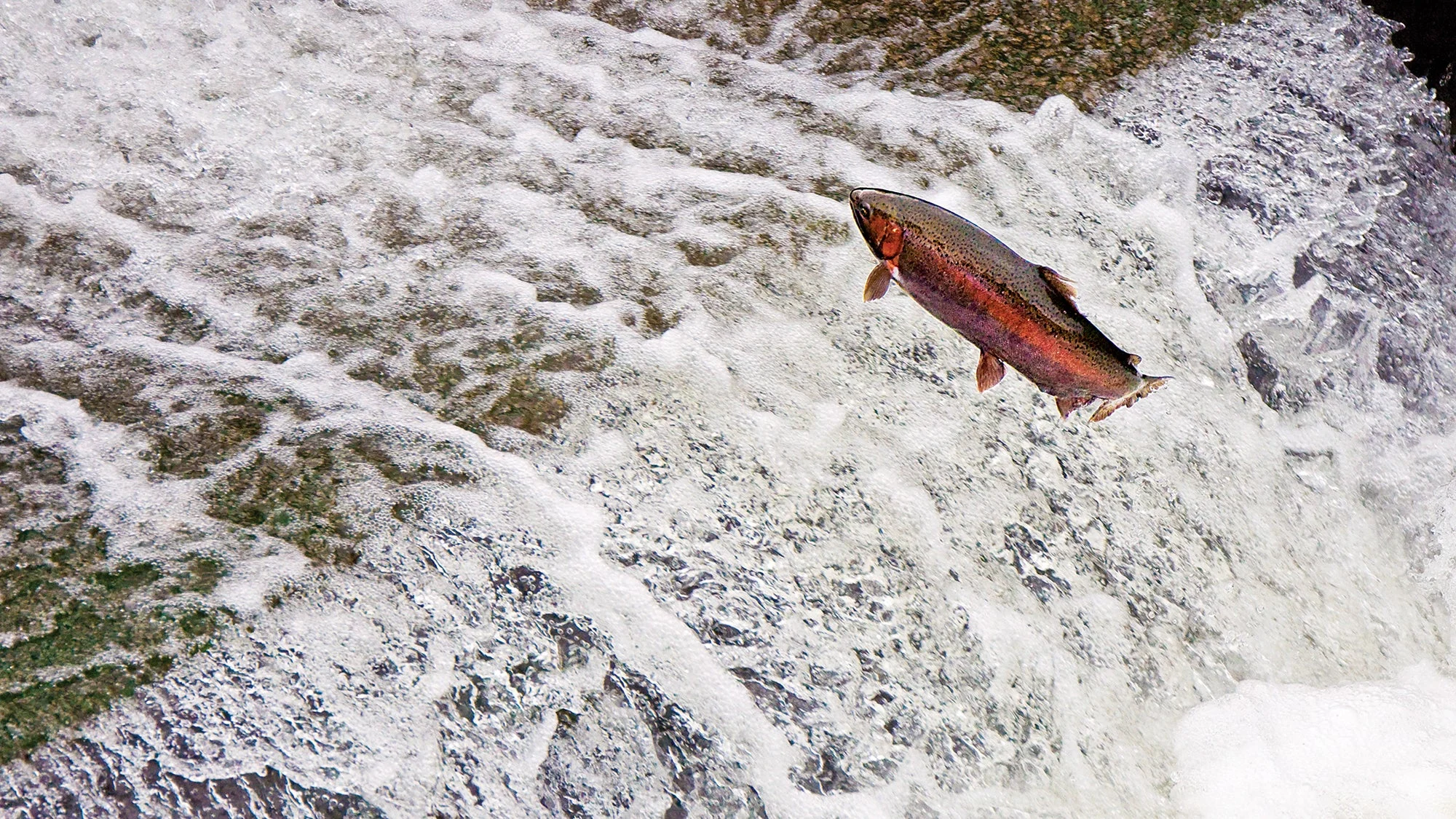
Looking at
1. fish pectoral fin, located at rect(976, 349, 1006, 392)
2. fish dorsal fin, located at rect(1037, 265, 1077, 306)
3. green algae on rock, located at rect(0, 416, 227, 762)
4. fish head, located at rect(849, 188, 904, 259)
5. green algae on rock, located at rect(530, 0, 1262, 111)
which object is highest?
fish head, located at rect(849, 188, 904, 259)

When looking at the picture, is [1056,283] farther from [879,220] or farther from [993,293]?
[879,220]

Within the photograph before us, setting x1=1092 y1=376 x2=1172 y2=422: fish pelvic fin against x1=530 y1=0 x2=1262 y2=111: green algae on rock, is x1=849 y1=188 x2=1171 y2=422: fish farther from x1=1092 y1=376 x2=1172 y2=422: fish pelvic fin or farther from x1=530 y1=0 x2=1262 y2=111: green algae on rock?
x1=530 y1=0 x2=1262 y2=111: green algae on rock

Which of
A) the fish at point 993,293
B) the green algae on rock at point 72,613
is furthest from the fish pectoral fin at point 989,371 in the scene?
the green algae on rock at point 72,613

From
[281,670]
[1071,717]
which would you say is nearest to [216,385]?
[281,670]

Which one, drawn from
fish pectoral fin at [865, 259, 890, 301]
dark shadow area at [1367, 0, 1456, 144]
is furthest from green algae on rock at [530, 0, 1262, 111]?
fish pectoral fin at [865, 259, 890, 301]

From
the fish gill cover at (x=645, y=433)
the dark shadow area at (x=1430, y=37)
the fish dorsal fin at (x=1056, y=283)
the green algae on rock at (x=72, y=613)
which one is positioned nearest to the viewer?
the fish dorsal fin at (x=1056, y=283)

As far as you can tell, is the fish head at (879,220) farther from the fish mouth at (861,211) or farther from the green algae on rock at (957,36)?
the green algae on rock at (957,36)

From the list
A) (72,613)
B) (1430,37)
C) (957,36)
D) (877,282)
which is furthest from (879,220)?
(1430,37)
